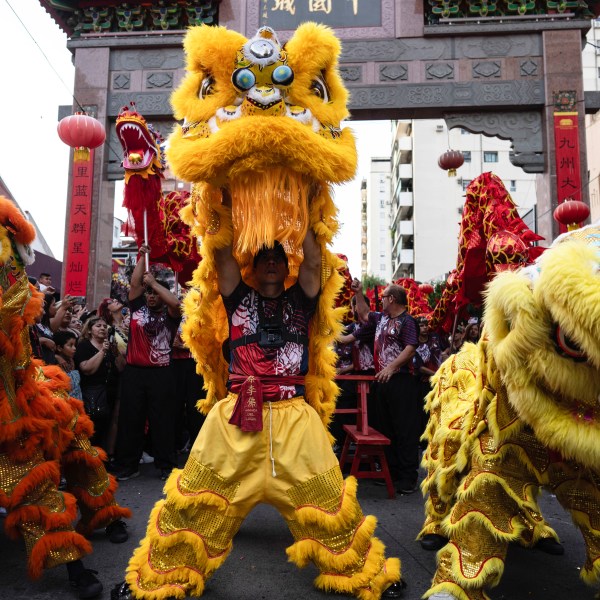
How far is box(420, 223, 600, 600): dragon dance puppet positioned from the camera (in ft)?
5.88

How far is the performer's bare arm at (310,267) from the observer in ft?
7.86

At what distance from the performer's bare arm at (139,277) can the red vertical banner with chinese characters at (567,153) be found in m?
7.33

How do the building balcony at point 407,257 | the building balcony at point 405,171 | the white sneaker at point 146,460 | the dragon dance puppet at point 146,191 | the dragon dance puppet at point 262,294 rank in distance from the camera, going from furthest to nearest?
the building balcony at point 405,171 → the building balcony at point 407,257 → the white sneaker at point 146,460 → the dragon dance puppet at point 146,191 → the dragon dance puppet at point 262,294

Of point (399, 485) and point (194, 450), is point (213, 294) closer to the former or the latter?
point (194, 450)

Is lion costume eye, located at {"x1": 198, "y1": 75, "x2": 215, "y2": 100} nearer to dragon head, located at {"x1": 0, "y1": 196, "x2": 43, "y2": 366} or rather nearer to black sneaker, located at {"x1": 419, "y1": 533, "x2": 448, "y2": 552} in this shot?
dragon head, located at {"x1": 0, "y1": 196, "x2": 43, "y2": 366}

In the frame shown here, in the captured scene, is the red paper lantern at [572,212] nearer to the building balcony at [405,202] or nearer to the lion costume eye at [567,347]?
the lion costume eye at [567,347]

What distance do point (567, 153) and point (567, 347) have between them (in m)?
8.41

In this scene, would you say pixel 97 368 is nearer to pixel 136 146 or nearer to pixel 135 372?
pixel 135 372

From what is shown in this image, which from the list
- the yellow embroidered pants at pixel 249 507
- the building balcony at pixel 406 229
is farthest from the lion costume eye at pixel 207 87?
the building balcony at pixel 406 229

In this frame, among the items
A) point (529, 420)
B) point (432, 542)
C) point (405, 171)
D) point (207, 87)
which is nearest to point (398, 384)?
point (432, 542)

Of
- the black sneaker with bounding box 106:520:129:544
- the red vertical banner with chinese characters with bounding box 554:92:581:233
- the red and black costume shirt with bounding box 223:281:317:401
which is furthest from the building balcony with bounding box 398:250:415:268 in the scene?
the red and black costume shirt with bounding box 223:281:317:401

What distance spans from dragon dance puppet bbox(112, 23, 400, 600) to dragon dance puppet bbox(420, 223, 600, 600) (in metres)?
0.43

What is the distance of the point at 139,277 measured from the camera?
13.3ft

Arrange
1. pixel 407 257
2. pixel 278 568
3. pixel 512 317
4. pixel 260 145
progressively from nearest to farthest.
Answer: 1. pixel 512 317
2. pixel 260 145
3. pixel 278 568
4. pixel 407 257
